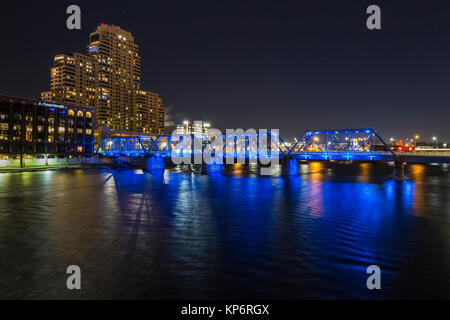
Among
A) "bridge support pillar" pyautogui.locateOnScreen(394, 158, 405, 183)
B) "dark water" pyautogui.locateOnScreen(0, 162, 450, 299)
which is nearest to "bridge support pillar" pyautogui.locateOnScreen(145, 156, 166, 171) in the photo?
"dark water" pyautogui.locateOnScreen(0, 162, 450, 299)

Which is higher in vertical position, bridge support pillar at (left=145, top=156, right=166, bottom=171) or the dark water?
bridge support pillar at (left=145, top=156, right=166, bottom=171)

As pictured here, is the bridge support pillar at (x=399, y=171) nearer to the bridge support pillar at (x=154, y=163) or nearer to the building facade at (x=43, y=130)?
the bridge support pillar at (x=154, y=163)

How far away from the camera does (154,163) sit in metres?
110

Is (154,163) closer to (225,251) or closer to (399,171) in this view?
(399,171)

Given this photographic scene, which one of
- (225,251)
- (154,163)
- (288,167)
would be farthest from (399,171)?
(154,163)

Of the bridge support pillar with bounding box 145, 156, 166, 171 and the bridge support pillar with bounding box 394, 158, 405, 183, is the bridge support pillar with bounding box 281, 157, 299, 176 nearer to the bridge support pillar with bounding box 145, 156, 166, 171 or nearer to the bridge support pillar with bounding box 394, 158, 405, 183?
the bridge support pillar with bounding box 394, 158, 405, 183

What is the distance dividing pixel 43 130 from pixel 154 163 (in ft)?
177

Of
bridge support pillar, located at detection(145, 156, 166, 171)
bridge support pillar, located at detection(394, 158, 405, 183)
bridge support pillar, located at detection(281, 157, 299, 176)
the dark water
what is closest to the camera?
the dark water

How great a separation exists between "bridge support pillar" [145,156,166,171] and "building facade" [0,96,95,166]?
36.4 meters

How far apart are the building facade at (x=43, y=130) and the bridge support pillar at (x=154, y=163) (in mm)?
36373

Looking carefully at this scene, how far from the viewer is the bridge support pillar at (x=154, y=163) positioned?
4284 inches

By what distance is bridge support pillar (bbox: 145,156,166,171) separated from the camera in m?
109

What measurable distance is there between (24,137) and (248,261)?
420ft
